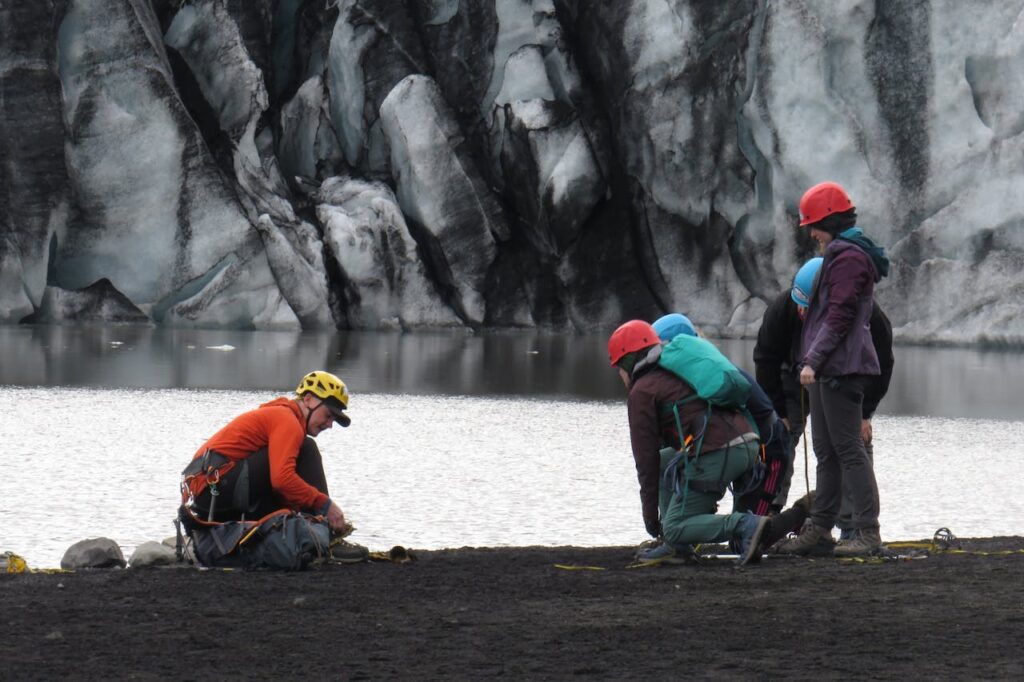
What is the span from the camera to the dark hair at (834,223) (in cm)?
547

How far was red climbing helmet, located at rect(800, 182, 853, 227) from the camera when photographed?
5.44 metres

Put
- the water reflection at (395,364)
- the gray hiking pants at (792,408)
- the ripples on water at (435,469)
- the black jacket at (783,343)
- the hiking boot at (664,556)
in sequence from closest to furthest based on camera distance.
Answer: the hiking boot at (664,556) < the black jacket at (783,343) < the gray hiking pants at (792,408) < the ripples on water at (435,469) < the water reflection at (395,364)

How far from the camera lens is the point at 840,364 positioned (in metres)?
5.34

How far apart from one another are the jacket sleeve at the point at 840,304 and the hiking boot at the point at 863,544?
61cm

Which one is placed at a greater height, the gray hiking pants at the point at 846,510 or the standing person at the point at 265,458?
the standing person at the point at 265,458

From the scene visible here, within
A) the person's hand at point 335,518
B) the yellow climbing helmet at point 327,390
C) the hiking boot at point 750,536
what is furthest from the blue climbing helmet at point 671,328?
the person's hand at point 335,518

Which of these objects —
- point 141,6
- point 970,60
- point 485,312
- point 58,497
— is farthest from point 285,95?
point 58,497

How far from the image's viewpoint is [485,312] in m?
28.2

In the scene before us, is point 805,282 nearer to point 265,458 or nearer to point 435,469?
point 265,458

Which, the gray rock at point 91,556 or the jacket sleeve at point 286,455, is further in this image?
the gray rock at point 91,556

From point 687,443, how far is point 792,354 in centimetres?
93

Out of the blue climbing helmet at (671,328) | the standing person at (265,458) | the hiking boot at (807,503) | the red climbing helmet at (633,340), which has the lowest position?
the hiking boot at (807,503)

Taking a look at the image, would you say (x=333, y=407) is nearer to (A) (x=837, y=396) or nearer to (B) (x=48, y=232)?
(A) (x=837, y=396)

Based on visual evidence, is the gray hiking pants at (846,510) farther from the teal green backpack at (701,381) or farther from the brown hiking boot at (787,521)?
the teal green backpack at (701,381)
